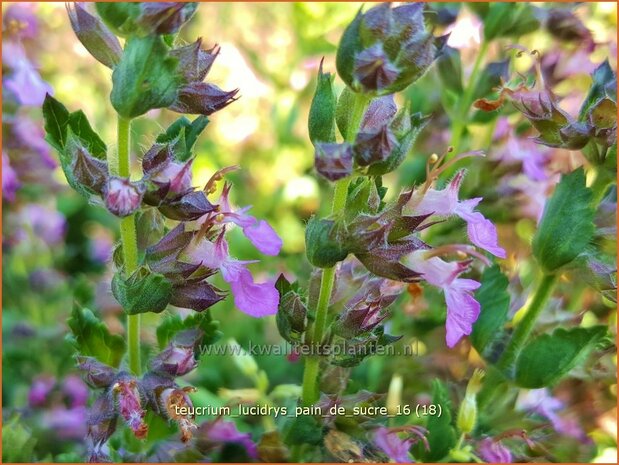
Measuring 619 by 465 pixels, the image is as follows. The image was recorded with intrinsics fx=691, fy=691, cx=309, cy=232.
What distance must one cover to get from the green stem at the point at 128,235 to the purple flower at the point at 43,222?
1347 millimetres

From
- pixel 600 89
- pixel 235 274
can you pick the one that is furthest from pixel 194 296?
pixel 600 89

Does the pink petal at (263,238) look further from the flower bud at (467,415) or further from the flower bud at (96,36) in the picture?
the flower bud at (467,415)

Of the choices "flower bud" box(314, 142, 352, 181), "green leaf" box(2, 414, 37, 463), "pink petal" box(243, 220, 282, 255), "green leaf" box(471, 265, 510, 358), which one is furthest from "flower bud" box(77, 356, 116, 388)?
"green leaf" box(471, 265, 510, 358)

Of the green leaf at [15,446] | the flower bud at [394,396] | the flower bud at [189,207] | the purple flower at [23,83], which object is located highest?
the flower bud at [189,207]

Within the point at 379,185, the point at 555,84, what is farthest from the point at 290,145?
the point at 379,185

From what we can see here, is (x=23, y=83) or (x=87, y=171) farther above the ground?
(x=87, y=171)

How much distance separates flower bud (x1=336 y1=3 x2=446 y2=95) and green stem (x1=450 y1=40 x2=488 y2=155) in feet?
2.97

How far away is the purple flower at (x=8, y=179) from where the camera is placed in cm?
212

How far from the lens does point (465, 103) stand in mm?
1993

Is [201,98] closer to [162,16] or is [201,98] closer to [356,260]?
[162,16]

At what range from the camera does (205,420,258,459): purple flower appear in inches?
62.6

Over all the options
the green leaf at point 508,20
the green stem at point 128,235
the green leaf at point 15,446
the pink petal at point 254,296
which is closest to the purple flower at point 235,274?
the pink petal at point 254,296

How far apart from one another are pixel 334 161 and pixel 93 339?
69cm

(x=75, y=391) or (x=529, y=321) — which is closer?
(x=529, y=321)
